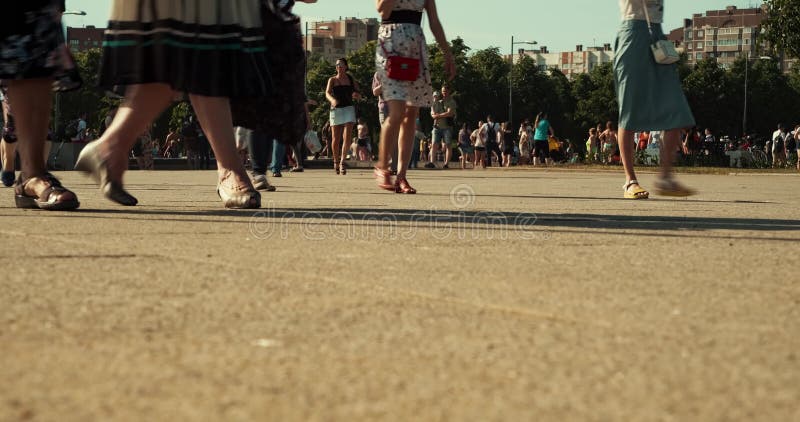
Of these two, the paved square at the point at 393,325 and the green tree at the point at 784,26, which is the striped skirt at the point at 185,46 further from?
the green tree at the point at 784,26

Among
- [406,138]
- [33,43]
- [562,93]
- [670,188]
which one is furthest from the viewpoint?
[562,93]

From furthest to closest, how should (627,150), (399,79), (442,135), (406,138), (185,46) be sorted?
(442,135) < (406,138) < (399,79) < (627,150) < (185,46)

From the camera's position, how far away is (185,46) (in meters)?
6.19

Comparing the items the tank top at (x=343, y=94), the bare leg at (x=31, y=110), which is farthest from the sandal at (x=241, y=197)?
the tank top at (x=343, y=94)

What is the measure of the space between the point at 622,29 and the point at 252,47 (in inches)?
148

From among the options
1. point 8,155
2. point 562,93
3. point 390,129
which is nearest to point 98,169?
point 390,129

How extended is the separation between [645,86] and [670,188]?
2.78 ft

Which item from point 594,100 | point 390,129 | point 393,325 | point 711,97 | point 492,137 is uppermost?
point 711,97

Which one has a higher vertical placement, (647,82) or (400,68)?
(400,68)

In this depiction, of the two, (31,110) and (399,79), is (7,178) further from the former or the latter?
(31,110)

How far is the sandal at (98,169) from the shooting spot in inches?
252

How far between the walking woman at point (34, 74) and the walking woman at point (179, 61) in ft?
0.74

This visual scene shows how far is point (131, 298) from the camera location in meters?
3.01

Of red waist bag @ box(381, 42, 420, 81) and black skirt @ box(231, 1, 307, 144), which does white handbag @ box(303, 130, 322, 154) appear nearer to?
red waist bag @ box(381, 42, 420, 81)
